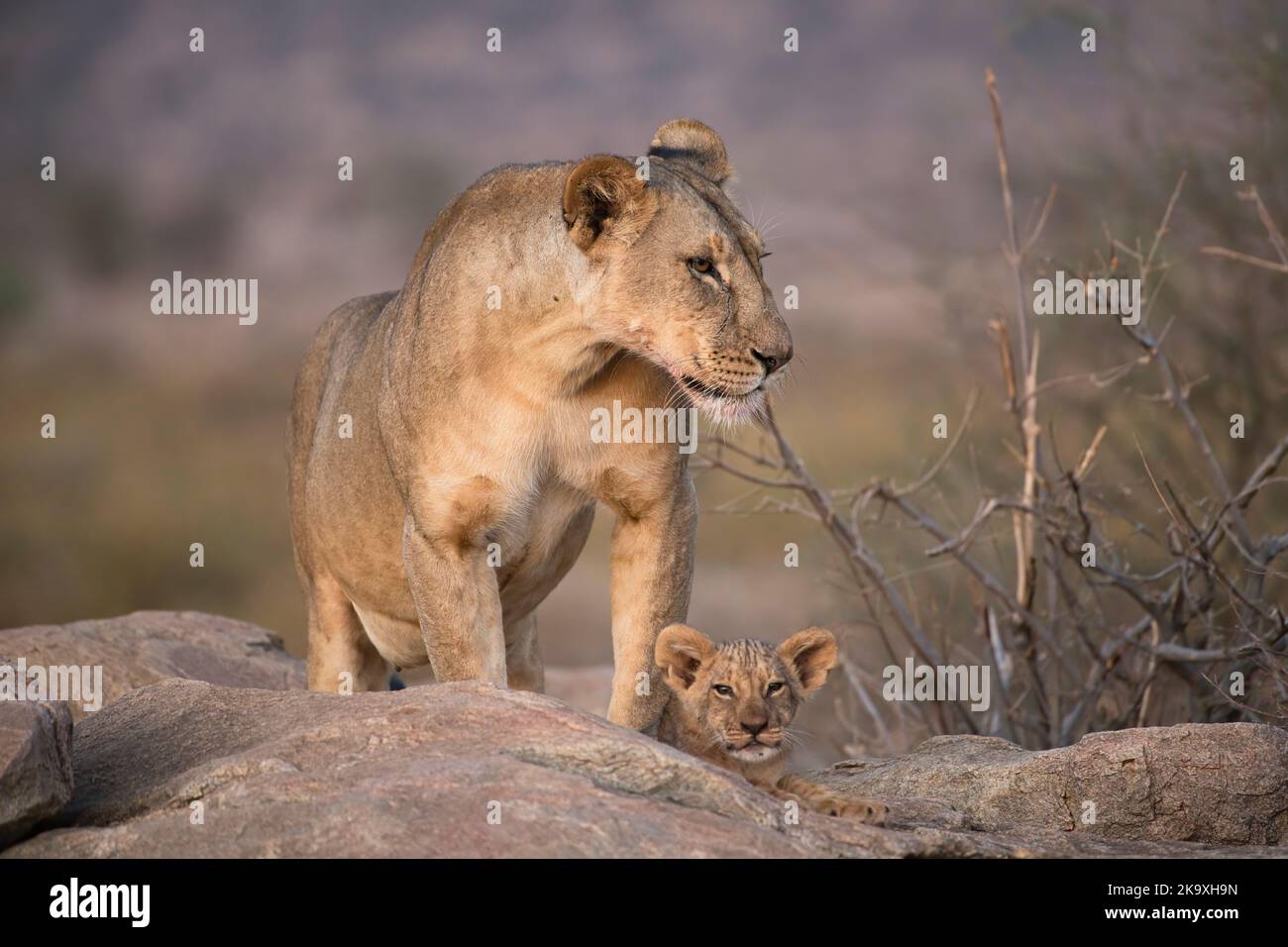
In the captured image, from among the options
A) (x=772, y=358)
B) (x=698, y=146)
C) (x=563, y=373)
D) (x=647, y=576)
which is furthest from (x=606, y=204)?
(x=647, y=576)

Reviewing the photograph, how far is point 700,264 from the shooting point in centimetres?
674

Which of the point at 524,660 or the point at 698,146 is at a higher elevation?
the point at 698,146

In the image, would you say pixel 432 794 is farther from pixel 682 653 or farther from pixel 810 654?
pixel 810 654

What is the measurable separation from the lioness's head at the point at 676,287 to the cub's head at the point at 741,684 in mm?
940

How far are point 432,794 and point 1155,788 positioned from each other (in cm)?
303

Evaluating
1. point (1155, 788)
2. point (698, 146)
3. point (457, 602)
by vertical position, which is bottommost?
point (1155, 788)

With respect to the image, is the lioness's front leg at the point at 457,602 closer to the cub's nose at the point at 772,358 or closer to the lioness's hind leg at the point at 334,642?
the cub's nose at the point at 772,358

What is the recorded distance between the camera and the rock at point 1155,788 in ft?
21.2

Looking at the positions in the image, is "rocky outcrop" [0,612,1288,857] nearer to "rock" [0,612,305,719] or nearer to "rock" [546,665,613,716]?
"rock" [0,612,305,719]

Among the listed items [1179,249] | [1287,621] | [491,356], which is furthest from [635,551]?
[1179,249]

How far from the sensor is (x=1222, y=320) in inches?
542

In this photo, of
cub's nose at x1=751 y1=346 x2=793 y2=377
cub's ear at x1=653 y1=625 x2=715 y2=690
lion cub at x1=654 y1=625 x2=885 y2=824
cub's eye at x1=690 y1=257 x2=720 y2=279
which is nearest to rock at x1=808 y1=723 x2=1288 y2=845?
lion cub at x1=654 y1=625 x2=885 y2=824
